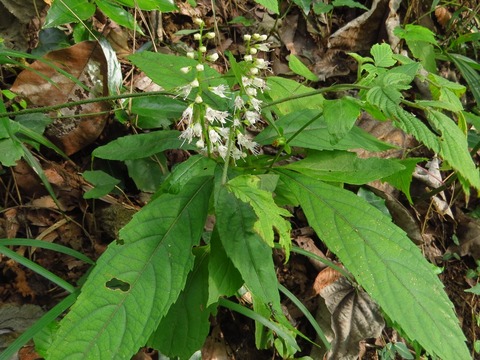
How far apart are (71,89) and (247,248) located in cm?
141

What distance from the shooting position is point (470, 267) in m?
2.95

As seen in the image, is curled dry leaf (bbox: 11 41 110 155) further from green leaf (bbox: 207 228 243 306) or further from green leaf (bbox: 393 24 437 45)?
green leaf (bbox: 393 24 437 45)

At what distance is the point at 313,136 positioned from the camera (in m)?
1.63

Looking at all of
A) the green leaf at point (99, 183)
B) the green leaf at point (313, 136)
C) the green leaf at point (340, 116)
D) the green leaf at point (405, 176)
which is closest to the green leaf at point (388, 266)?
the green leaf at point (313, 136)

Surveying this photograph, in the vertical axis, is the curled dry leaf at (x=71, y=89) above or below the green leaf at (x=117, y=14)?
below

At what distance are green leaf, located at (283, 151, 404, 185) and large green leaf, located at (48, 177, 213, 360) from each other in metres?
0.39

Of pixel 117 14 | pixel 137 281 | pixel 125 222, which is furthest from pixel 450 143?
pixel 117 14

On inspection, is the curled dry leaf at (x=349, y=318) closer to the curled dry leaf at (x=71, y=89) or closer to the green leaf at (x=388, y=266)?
the green leaf at (x=388, y=266)

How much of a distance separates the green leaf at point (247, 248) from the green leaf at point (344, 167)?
33 centimetres

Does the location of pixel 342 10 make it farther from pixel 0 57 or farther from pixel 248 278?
pixel 248 278

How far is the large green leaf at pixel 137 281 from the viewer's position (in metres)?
1.14

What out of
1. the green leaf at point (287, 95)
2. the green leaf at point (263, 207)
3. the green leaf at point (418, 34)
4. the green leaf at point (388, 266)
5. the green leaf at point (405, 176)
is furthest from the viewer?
the green leaf at point (418, 34)

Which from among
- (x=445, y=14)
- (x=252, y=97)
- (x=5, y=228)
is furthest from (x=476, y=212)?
(x=5, y=228)

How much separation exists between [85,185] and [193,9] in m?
1.49
